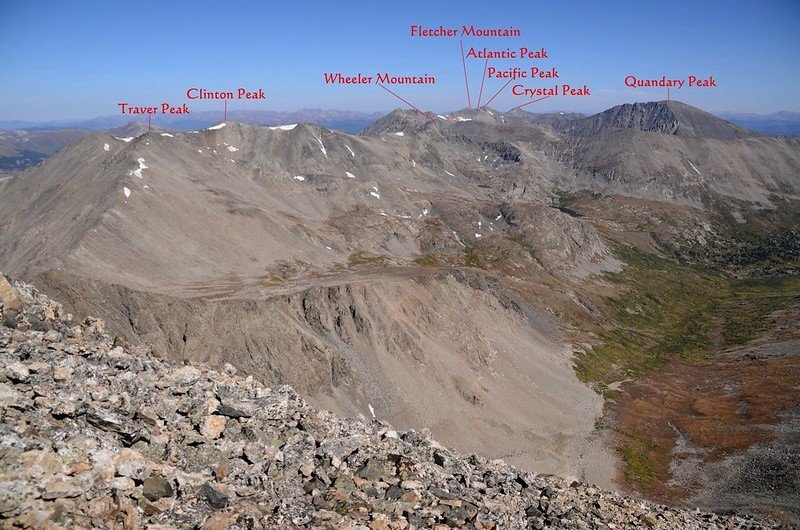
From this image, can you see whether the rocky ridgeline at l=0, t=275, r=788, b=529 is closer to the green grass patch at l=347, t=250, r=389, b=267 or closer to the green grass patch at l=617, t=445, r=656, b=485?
the green grass patch at l=617, t=445, r=656, b=485

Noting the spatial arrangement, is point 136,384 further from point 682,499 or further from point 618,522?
point 682,499

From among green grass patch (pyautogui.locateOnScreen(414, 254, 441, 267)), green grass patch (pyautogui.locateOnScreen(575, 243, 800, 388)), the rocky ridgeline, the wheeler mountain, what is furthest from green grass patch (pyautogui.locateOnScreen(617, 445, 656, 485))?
green grass patch (pyautogui.locateOnScreen(414, 254, 441, 267))

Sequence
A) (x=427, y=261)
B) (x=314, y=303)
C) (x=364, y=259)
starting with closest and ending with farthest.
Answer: (x=314, y=303) < (x=364, y=259) < (x=427, y=261)

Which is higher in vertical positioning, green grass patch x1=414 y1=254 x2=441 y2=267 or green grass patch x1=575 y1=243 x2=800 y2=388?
green grass patch x1=414 y1=254 x2=441 y2=267

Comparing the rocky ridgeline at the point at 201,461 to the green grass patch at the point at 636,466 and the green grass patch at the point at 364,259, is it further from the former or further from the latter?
the green grass patch at the point at 364,259

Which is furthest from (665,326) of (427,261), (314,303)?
(314,303)

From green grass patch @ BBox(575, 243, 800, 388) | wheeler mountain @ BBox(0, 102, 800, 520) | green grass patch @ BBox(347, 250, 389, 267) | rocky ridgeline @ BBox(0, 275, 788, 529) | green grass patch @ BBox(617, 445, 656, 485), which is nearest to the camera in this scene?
rocky ridgeline @ BBox(0, 275, 788, 529)

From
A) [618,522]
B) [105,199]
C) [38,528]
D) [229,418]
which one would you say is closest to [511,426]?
[618,522]

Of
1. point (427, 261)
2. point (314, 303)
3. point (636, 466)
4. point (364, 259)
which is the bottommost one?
point (636, 466)

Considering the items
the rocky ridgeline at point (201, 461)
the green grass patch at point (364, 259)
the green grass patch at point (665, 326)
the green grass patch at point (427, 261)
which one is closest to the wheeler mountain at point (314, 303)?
the green grass patch at point (427, 261)

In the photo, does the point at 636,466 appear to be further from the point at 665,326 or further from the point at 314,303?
the point at 665,326
